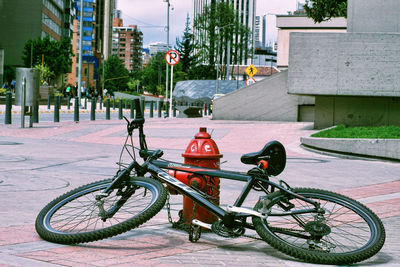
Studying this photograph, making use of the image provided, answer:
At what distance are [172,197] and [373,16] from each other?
13.3 m

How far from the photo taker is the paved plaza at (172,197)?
13.7 ft

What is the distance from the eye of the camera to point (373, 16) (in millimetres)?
18828

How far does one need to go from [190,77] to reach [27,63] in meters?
22.5

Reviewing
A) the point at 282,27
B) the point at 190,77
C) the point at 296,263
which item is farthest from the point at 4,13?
the point at 296,263

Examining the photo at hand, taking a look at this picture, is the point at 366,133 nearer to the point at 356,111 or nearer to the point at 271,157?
the point at 356,111

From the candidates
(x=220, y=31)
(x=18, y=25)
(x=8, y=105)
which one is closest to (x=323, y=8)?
(x=8, y=105)

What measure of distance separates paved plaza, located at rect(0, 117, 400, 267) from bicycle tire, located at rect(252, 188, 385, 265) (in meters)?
0.15

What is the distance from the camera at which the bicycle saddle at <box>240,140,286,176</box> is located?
440 centimetres

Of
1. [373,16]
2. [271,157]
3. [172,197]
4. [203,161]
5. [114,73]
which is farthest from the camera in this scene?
[114,73]

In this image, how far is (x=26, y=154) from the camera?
38.8ft

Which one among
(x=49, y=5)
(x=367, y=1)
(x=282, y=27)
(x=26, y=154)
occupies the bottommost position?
(x=26, y=154)

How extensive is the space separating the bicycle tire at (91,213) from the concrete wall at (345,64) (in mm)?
14174

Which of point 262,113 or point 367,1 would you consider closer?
point 367,1

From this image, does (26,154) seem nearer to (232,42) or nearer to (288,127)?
(288,127)
